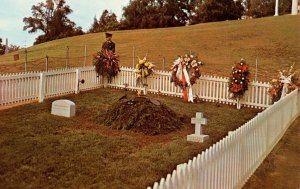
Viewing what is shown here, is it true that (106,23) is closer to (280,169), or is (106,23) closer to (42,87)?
A: (42,87)

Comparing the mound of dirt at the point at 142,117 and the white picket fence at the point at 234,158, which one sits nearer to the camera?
the white picket fence at the point at 234,158

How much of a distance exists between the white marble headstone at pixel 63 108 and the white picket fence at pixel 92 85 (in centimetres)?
231

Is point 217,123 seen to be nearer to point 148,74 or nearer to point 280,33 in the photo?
point 148,74

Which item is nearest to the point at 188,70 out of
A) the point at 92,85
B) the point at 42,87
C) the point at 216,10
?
the point at 92,85

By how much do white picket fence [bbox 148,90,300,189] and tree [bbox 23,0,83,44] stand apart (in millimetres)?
64679

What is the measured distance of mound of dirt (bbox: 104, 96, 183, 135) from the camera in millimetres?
12375

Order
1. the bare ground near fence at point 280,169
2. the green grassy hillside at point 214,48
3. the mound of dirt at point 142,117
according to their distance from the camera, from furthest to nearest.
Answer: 1. the green grassy hillside at point 214,48
2. the mound of dirt at point 142,117
3. the bare ground near fence at point 280,169

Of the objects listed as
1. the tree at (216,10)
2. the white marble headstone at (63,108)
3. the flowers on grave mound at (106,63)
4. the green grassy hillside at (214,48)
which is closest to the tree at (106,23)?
the tree at (216,10)

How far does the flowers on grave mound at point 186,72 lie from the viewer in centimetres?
1811

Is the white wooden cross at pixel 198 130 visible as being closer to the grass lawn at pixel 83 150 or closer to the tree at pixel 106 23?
the grass lawn at pixel 83 150

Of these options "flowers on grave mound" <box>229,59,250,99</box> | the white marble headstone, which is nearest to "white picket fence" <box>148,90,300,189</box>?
"flowers on grave mound" <box>229,59,250,99</box>

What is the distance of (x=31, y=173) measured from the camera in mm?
8180

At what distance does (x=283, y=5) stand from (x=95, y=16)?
37.7 meters

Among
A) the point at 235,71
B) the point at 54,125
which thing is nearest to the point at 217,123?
the point at 235,71
